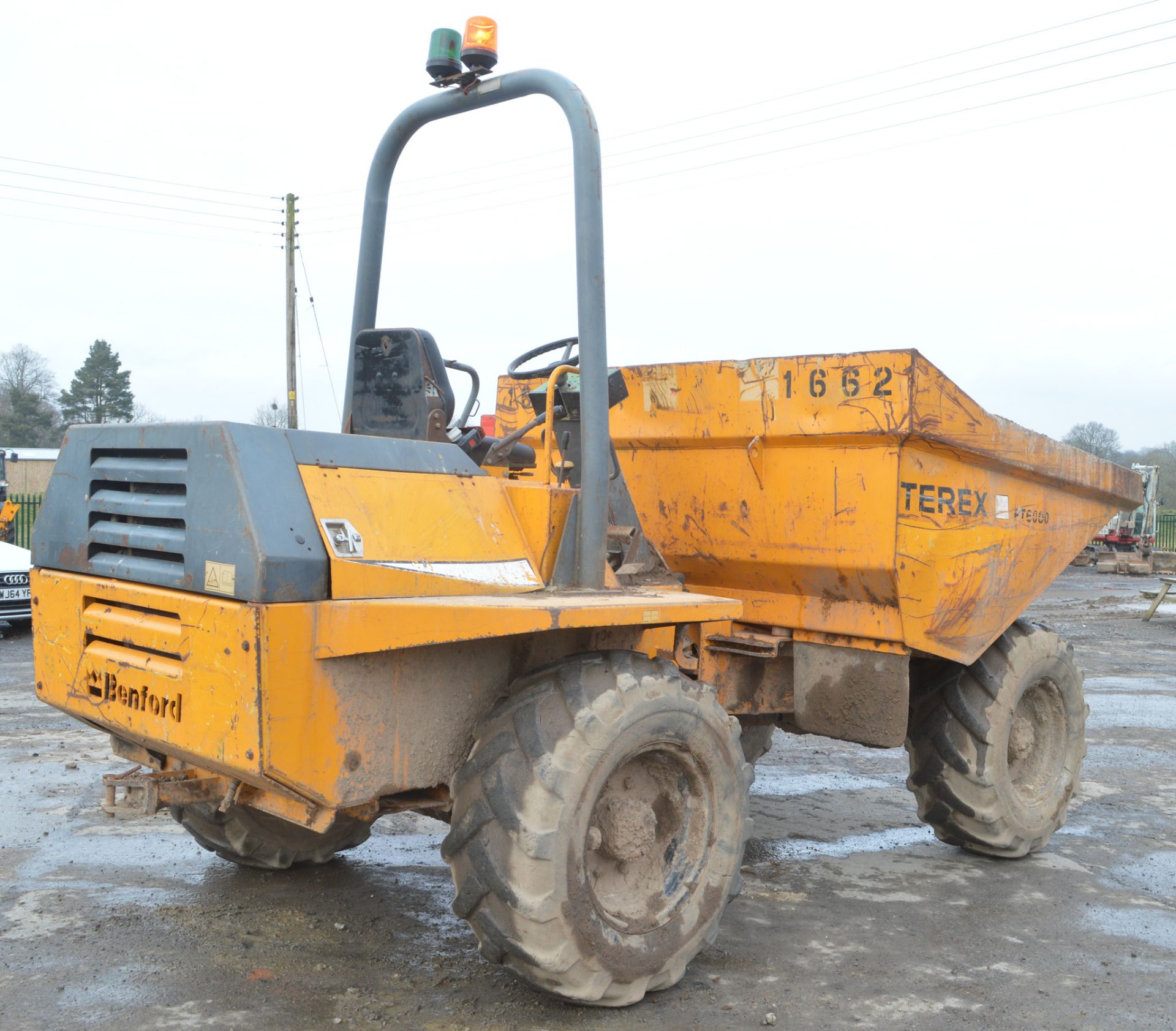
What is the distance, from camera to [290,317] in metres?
23.9

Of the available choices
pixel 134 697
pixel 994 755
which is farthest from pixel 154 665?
pixel 994 755

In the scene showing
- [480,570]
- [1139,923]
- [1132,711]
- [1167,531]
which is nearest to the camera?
[480,570]

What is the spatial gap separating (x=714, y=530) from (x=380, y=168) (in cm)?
192

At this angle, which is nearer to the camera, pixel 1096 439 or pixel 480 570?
pixel 480 570

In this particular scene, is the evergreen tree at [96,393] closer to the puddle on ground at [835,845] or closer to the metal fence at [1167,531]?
the metal fence at [1167,531]

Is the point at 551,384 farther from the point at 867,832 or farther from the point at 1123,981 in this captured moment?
the point at 867,832

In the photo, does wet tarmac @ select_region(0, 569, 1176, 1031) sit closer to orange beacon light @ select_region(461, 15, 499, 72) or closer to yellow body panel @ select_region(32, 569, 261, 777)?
yellow body panel @ select_region(32, 569, 261, 777)

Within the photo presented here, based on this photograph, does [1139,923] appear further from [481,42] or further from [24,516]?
[24,516]

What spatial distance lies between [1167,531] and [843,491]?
114 ft

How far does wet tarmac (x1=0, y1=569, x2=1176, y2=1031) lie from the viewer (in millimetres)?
3289

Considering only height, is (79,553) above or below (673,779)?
above

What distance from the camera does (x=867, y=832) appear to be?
5363 millimetres

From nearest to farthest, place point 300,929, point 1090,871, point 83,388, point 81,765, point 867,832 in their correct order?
point 300,929 < point 1090,871 < point 867,832 < point 81,765 < point 83,388

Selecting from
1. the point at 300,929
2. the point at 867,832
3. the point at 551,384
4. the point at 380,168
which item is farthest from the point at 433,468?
the point at 867,832
